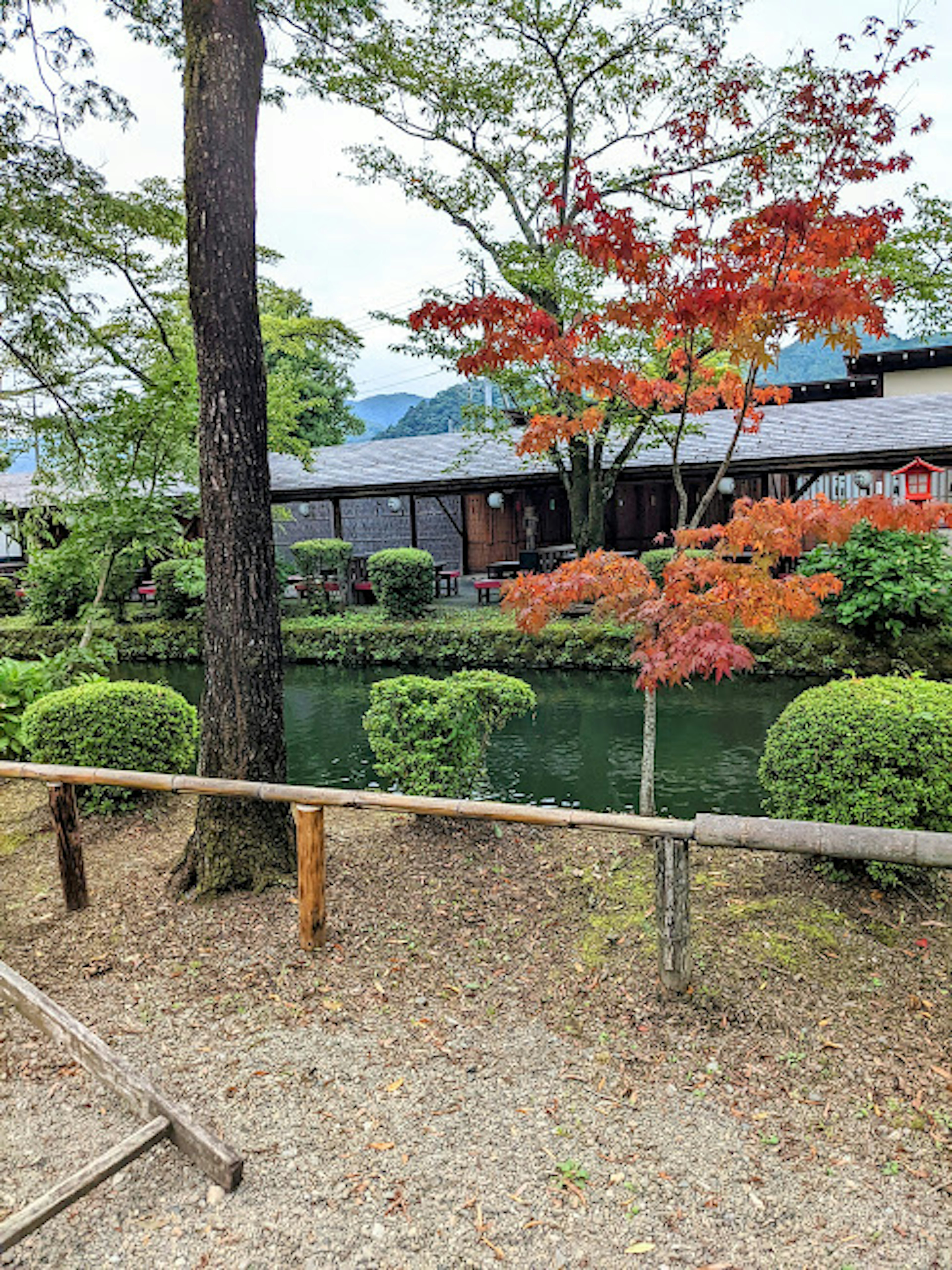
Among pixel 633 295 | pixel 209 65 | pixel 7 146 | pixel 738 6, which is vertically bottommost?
Result: pixel 633 295

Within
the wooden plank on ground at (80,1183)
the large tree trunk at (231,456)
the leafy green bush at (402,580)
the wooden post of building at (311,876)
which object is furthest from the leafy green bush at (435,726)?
the leafy green bush at (402,580)

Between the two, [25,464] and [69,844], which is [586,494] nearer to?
[69,844]

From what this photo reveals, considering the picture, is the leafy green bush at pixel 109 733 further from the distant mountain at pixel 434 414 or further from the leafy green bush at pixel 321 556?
the distant mountain at pixel 434 414

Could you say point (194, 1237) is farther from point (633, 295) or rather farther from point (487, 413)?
point (487, 413)

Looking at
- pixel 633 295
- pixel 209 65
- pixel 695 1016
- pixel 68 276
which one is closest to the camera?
pixel 695 1016

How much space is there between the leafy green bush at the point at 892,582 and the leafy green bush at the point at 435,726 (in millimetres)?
6798

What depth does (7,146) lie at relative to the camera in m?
6.41

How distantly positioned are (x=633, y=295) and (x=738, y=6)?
9024 millimetres

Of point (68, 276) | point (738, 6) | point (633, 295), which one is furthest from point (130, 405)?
point (738, 6)

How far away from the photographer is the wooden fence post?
9.16 feet

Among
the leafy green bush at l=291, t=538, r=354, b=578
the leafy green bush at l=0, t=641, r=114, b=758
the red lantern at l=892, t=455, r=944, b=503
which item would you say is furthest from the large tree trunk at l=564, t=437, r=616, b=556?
the leafy green bush at l=0, t=641, r=114, b=758

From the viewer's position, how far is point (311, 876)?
128 inches

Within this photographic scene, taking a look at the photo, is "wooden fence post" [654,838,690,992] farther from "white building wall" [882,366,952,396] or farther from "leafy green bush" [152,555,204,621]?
"white building wall" [882,366,952,396]

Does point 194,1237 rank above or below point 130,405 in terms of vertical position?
below
